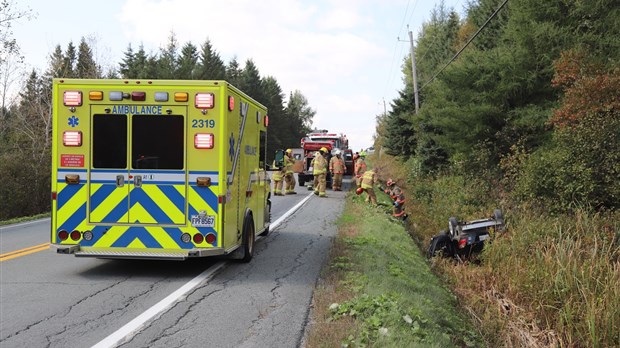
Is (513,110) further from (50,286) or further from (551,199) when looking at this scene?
(50,286)

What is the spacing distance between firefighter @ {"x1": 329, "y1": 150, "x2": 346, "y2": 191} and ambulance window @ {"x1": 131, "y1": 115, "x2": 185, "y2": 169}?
1419 cm

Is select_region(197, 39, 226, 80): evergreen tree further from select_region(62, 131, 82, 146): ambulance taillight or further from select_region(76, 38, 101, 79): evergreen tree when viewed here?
select_region(62, 131, 82, 146): ambulance taillight

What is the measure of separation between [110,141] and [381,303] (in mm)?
4237

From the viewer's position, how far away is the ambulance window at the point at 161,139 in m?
6.91

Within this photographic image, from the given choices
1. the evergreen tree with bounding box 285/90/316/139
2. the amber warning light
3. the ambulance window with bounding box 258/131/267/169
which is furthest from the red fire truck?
the evergreen tree with bounding box 285/90/316/139

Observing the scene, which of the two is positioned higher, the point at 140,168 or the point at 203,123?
the point at 203,123

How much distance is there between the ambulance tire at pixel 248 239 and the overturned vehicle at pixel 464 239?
14.5 ft

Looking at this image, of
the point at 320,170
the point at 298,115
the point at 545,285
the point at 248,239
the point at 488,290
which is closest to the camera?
the point at 545,285

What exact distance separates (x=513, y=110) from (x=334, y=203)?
28.1 feet

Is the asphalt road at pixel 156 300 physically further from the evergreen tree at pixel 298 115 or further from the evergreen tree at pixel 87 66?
the evergreen tree at pixel 298 115

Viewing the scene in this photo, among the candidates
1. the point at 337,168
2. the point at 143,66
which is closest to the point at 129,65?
the point at 143,66

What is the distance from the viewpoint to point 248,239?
27.1ft

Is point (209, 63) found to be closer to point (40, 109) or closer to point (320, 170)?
point (40, 109)

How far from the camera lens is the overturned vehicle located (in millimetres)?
10734
